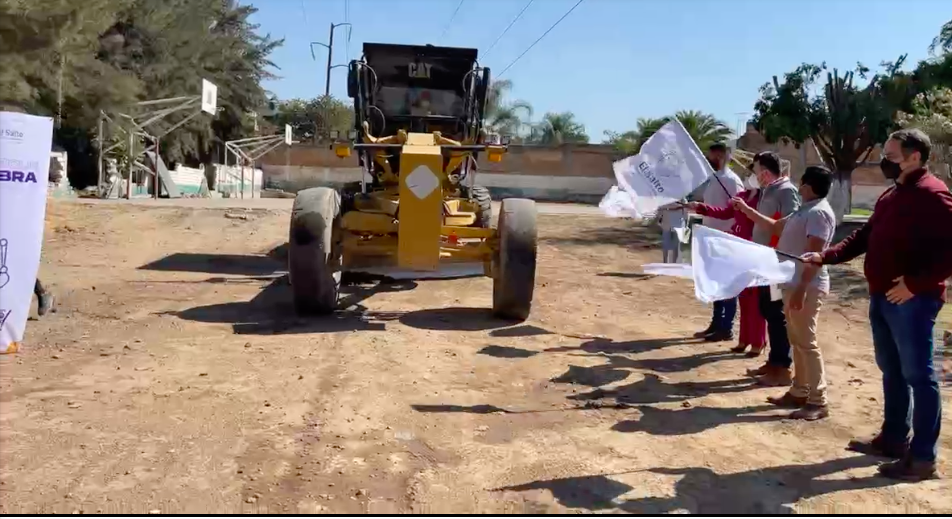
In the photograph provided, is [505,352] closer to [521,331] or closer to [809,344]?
[521,331]

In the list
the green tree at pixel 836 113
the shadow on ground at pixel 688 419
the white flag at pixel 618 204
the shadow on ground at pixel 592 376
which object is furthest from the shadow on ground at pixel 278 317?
the green tree at pixel 836 113

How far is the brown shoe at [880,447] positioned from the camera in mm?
5023

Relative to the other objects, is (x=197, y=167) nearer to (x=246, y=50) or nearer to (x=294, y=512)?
(x=246, y=50)

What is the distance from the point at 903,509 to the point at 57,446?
14.3ft

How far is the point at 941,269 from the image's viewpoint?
456cm

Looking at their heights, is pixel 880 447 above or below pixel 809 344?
below

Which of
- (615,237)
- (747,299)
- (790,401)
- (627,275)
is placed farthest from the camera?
(615,237)

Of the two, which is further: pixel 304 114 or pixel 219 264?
pixel 304 114

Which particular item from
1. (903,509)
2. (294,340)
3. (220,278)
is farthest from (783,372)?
(220,278)

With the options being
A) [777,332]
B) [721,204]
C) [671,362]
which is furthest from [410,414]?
[721,204]

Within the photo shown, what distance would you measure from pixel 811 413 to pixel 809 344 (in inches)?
18.2

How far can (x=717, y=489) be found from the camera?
14.9 ft

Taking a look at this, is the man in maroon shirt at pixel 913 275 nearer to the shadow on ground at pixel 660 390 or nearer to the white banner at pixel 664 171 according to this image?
the shadow on ground at pixel 660 390

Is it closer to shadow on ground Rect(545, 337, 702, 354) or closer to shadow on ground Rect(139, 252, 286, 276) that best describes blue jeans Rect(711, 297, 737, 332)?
shadow on ground Rect(545, 337, 702, 354)
